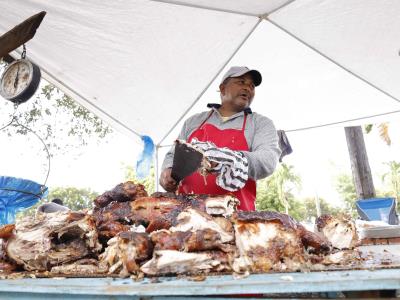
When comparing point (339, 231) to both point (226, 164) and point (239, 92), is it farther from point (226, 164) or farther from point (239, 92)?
point (239, 92)

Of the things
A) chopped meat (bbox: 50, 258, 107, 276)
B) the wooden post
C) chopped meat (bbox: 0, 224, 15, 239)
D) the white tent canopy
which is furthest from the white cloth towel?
the wooden post

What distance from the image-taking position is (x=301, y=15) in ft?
13.7

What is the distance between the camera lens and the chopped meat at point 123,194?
2.14 meters

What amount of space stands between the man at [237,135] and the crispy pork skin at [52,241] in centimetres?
84

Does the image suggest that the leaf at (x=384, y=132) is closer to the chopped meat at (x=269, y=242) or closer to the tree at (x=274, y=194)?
the tree at (x=274, y=194)

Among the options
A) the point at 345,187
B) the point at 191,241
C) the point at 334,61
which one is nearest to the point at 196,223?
the point at 191,241

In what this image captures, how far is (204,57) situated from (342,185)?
168 ft

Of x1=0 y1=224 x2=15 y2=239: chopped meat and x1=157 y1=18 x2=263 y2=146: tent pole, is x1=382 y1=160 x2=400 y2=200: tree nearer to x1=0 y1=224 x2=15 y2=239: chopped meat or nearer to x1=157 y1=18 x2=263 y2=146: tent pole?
x1=157 y1=18 x2=263 y2=146: tent pole

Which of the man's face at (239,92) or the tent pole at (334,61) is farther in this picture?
the tent pole at (334,61)

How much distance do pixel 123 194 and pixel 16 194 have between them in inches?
119

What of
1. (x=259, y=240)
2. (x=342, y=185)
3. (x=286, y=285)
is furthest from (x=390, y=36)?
(x=342, y=185)

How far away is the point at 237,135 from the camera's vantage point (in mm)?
3148

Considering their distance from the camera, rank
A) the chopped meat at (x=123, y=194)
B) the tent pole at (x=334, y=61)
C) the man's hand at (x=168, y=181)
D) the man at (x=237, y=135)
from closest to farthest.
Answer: the chopped meat at (x=123, y=194)
the man's hand at (x=168, y=181)
the man at (x=237, y=135)
the tent pole at (x=334, y=61)

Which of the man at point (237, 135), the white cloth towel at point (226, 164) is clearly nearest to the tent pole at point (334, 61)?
the man at point (237, 135)
